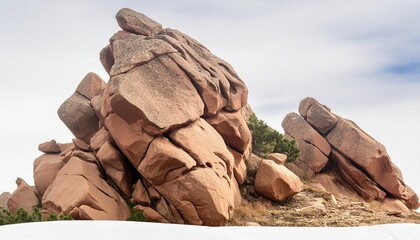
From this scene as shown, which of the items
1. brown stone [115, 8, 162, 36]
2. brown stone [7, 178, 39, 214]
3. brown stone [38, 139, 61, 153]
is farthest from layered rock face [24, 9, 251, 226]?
brown stone [115, 8, 162, 36]

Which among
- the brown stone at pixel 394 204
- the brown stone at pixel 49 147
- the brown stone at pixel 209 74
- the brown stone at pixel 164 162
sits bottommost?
the brown stone at pixel 394 204

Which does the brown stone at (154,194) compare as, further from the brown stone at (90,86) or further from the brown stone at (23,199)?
the brown stone at (90,86)

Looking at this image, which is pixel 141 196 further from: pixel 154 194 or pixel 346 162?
pixel 346 162

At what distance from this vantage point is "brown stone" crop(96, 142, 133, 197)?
1753 centimetres

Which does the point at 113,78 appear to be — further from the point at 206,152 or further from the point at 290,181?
the point at 290,181

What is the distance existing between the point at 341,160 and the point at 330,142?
4.34ft

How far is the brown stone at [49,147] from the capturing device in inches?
866

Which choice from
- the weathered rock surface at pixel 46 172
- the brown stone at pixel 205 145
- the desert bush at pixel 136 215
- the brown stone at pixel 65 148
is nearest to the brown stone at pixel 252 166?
the brown stone at pixel 205 145

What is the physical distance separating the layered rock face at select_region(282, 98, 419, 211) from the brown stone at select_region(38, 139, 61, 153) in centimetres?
1200

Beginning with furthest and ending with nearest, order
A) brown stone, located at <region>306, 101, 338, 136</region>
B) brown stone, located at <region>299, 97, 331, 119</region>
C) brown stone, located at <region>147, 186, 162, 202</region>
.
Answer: brown stone, located at <region>299, 97, 331, 119</region>
brown stone, located at <region>306, 101, 338, 136</region>
brown stone, located at <region>147, 186, 162, 202</region>

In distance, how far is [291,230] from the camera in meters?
3.06

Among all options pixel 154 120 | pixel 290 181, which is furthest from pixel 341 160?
pixel 154 120

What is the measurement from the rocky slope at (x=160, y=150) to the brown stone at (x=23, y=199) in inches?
1.5

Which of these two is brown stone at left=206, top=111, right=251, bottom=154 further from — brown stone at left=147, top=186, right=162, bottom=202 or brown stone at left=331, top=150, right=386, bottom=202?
brown stone at left=331, top=150, right=386, bottom=202
